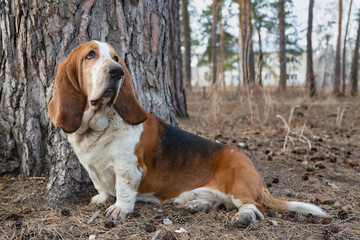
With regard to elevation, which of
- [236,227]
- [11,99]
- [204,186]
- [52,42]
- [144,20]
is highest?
[144,20]

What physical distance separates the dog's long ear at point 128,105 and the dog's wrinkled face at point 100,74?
5.0 inches

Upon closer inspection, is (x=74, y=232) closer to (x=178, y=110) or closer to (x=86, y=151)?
(x=86, y=151)

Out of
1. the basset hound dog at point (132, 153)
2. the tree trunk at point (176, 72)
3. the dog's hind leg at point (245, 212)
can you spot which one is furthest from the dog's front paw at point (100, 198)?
the tree trunk at point (176, 72)

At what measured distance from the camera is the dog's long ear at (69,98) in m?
2.60

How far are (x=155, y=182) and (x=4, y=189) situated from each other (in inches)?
67.9

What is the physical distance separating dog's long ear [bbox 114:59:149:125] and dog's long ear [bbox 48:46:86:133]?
0.31 metres

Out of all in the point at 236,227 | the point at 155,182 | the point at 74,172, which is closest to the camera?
the point at 236,227

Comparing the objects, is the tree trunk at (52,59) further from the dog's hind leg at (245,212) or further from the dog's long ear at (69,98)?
the dog's hind leg at (245,212)

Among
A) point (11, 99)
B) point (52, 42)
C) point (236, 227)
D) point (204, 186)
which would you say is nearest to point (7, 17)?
point (52, 42)

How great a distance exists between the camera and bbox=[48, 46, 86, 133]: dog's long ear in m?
2.60

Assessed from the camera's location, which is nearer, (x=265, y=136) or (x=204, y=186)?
(x=204, y=186)

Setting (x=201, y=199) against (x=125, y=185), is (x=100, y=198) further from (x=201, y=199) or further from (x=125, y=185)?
(x=201, y=199)

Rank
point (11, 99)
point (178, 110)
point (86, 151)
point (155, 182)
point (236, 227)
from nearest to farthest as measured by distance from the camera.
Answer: point (236, 227)
point (86, 151)
point (155, 182)
point (11, 99)
point (178, 110)

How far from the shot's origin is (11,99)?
140 inches
